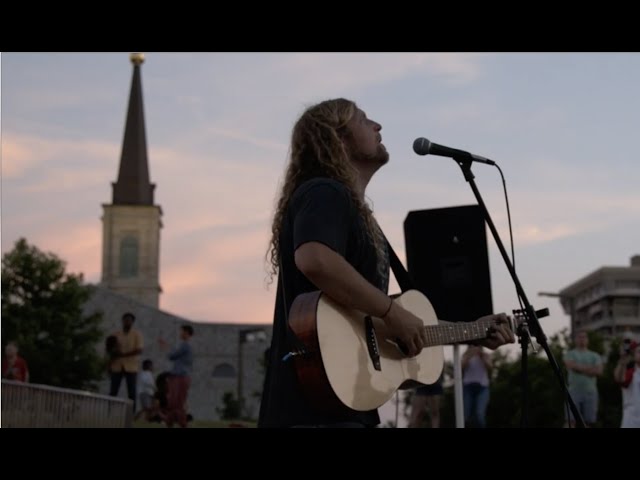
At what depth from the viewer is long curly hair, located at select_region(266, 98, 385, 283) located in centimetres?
416

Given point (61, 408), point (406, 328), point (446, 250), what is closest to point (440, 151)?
point (406, 328)

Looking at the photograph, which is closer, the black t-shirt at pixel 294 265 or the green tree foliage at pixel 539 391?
the black t-shirt at pixel 294 265

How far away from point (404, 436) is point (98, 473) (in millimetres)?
744

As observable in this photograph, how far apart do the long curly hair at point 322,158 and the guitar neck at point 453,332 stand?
1.70 ft

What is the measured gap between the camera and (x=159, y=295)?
97125 mm

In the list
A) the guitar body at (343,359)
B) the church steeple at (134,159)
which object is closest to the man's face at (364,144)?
the guitar body at (343,359)

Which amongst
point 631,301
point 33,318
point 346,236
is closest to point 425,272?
point 346,236

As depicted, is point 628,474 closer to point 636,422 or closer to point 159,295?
point 636,422

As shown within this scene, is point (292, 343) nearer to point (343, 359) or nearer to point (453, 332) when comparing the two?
point (343, 359)

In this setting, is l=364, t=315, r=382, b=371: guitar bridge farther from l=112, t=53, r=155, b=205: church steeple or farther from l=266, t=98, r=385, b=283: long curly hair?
l=112, t=53, r=155, b=205: church steeple

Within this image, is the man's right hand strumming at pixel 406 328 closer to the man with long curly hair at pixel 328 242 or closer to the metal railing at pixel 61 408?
the man with long curly hair at pixel 328 242

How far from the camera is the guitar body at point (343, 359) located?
154 inches

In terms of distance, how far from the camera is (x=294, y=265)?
162 inches

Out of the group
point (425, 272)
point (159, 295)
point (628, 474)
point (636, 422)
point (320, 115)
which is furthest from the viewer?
point (159, 295)
